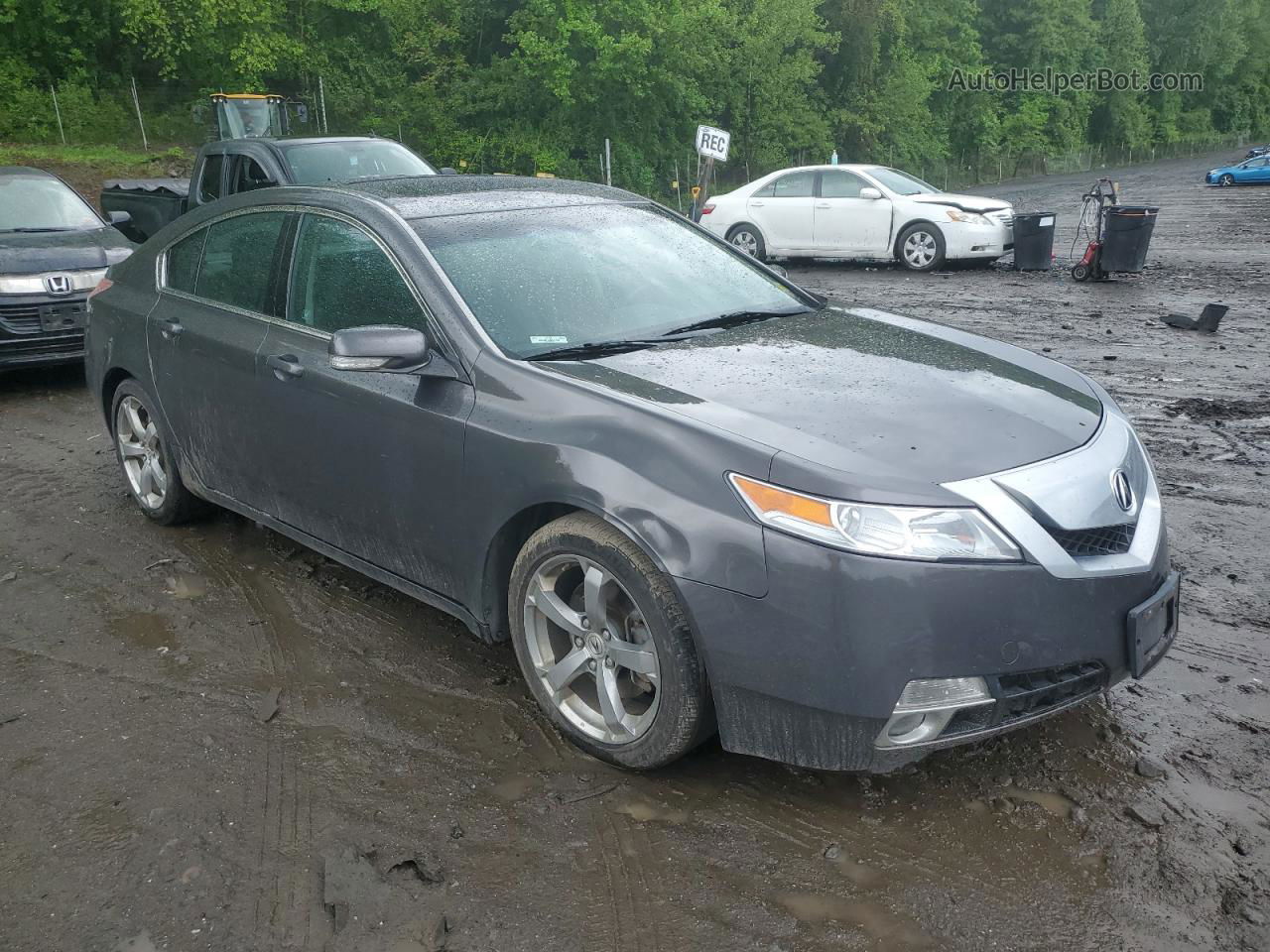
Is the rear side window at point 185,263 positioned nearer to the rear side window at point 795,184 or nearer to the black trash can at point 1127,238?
the black trash can at point 1127,238

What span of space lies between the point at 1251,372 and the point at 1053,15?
56.5 metres

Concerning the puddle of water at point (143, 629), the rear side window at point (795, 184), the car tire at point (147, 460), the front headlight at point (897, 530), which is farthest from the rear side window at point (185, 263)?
the rear side window at point (795, 184)

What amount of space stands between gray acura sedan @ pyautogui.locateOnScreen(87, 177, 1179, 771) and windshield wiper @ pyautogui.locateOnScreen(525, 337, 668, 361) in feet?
0.05

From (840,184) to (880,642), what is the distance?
15290 mm

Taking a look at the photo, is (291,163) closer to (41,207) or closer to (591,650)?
(41,207)

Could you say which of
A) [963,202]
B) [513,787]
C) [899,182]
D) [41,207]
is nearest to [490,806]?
[513,787]

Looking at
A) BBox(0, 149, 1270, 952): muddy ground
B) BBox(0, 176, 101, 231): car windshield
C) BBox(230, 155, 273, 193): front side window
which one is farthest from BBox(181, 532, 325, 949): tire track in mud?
BBox(230, 155, 273, 193): front side window

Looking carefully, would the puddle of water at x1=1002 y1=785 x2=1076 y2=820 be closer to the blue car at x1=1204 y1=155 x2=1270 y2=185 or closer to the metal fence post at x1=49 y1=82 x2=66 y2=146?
the metal fence post at x1=49 y1=82 x2=66 y2=146

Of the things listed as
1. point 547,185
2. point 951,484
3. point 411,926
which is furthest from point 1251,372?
point 411,926

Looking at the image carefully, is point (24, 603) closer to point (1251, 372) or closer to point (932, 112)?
point (1251, 372)

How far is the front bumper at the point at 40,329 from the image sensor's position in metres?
8.42

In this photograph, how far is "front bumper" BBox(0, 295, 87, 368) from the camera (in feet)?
27.6

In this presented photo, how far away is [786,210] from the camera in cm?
1741

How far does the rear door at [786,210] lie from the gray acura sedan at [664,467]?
514 inches
